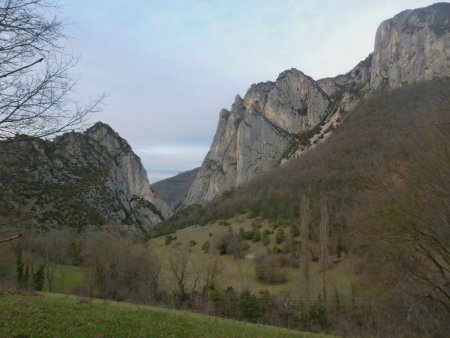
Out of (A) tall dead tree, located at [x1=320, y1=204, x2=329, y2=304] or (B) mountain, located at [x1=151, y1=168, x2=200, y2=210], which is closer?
(A) tall dead tree, located at [x1=320, y1=204, x2=329, y2=304]

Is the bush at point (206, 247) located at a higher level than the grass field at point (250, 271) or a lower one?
higher

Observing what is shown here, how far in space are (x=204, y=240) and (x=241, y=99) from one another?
88.8m

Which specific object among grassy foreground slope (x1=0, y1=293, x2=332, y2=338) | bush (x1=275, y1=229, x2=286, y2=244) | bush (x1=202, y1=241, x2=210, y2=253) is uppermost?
grassy foreground slope (x1=0, y1=293, x2=332, y2=338)

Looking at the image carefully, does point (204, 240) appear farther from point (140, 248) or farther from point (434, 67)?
point (434, 67)

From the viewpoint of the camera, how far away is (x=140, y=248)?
4803cm

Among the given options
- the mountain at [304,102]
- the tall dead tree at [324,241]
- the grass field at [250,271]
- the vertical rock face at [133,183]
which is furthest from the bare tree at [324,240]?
the mountain at [304,102]

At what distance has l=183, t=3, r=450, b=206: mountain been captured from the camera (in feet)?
317

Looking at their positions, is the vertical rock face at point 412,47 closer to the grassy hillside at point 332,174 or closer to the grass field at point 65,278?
the grassy hillside at point 332,174

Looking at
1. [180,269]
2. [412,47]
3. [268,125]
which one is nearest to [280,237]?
[180,269]

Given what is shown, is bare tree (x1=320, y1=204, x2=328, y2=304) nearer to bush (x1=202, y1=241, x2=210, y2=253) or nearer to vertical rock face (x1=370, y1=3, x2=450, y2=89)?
bush (x1=202, y1=241, x2=210, y2=253)

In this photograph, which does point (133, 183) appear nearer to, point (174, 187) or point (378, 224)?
point (174, 187)

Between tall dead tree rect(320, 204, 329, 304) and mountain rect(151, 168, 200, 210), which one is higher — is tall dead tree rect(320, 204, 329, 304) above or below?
below

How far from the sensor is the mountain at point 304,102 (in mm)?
96562

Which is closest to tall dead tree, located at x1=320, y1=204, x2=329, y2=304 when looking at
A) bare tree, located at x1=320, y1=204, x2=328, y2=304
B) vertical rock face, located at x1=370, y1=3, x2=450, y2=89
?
bare tree, located at x1=320, y1=204, x2=328, y2=304
